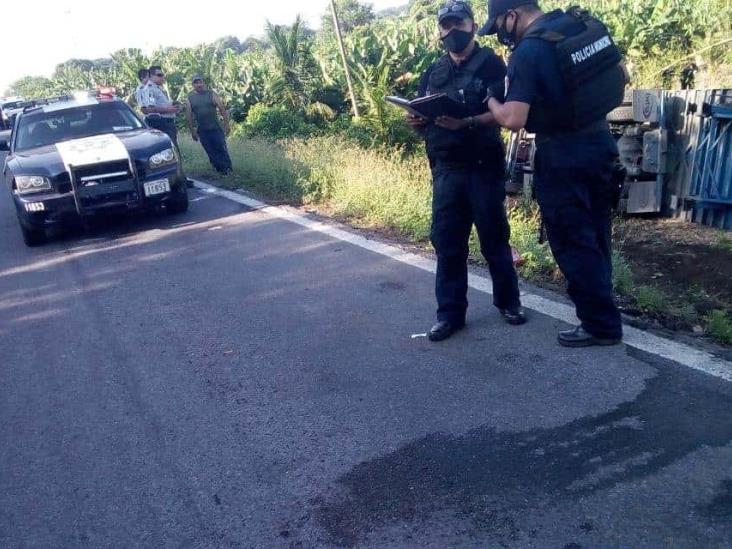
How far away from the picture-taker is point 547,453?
9.73 feet

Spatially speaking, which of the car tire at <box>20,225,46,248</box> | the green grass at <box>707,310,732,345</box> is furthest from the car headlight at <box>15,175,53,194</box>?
the green grass at <box>707,310,732,345</box>

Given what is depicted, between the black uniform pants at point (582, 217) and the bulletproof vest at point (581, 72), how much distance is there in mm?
151

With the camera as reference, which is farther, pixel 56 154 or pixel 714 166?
pixel 56 154

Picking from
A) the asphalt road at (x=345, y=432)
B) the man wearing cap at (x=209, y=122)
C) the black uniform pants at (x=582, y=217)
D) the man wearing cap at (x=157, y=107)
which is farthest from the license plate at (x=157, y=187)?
the black uniform pants at (x=582, y=217)

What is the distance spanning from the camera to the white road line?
140 inches

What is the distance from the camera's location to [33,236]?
323 inches

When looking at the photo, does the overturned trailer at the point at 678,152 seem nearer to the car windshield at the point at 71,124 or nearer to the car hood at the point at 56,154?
the car hood at the point at 56,154

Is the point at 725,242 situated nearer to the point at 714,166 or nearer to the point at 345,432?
the point at 714,166

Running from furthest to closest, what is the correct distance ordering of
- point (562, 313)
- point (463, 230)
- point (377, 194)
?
point (377, 194)
point (562, 313)
point (463, 230)

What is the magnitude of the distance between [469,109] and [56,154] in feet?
19.4

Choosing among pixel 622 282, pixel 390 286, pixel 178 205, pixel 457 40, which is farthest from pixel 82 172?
pixel 622 282

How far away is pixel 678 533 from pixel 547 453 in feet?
2.16

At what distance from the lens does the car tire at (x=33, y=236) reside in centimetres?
813

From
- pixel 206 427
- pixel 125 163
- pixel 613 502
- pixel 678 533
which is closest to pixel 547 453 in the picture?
pixel 613 502
